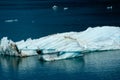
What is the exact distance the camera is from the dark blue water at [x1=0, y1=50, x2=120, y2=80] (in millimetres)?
53656

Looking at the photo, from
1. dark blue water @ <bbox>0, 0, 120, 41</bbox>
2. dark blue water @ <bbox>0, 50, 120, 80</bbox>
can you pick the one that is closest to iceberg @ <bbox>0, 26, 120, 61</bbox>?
dark blue water @ <bbox>0, 50, 120, 80</bbox>

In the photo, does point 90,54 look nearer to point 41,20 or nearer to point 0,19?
point 41,20

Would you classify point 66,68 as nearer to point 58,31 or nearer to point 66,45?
point 66,45

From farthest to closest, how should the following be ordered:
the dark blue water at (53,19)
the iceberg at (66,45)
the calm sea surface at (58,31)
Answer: the dark blue water at (53,19) → the iceberg at (66,45) → the calm sea surface at (58,31)

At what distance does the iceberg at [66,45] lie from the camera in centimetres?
6000

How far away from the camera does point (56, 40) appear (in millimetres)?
62031

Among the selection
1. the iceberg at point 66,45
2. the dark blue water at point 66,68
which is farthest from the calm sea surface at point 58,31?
the iceberg at point 66,45

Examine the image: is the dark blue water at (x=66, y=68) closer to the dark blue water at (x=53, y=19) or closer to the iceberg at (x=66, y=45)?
the iceberg at (x=66, y=45)

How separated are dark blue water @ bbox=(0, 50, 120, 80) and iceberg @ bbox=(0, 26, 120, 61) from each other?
730mm

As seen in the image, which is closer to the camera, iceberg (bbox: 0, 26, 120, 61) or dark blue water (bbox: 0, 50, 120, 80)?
dark blue water (bbox: 0, 50, 120, 80)

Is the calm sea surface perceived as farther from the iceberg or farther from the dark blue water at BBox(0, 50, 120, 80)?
the iceberg

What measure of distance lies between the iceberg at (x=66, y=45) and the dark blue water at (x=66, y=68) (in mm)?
730

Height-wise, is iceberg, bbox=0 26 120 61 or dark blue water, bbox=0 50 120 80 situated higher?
iceberg, bbox=0 26 120 61

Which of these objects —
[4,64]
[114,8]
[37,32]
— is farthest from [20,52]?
[114,8]
